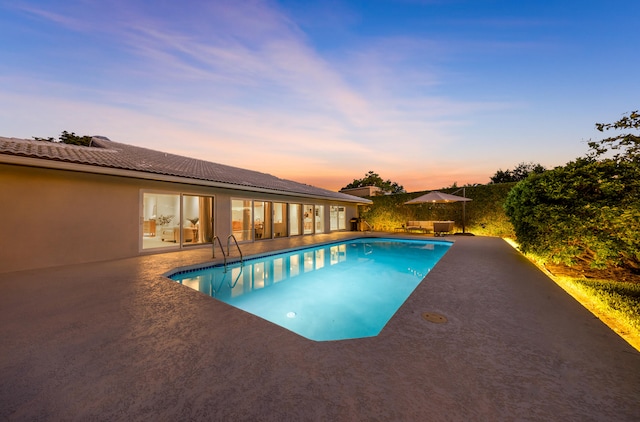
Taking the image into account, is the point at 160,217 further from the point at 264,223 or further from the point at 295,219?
the point at 295,219

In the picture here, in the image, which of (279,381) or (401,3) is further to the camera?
(401,3)

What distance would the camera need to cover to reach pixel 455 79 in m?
10.8

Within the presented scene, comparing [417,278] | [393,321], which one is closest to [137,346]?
[393,321]

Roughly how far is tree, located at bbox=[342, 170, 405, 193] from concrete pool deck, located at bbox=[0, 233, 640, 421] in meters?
40.9

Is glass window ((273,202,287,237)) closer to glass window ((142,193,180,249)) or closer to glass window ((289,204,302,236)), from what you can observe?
glass window ((289,204,302,236))

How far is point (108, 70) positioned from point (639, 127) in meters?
16.5

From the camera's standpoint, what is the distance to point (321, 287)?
19.7ft

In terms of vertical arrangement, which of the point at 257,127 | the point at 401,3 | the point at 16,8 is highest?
the point at 401,3

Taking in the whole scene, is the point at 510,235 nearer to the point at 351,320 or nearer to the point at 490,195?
the point at 490,195

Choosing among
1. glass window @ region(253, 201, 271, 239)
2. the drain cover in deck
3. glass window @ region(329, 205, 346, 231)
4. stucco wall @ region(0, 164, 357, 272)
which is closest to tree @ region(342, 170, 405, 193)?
glass window @ region(329, 205, 346, 231)

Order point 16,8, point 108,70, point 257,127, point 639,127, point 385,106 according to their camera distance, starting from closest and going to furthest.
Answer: point 639,127
point 16,8
point 108,70
point 385,106
point 257,127

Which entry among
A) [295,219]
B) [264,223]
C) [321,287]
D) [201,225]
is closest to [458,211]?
[295,219]

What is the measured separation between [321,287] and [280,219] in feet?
26.9

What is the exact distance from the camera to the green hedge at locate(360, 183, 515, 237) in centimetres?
1411
